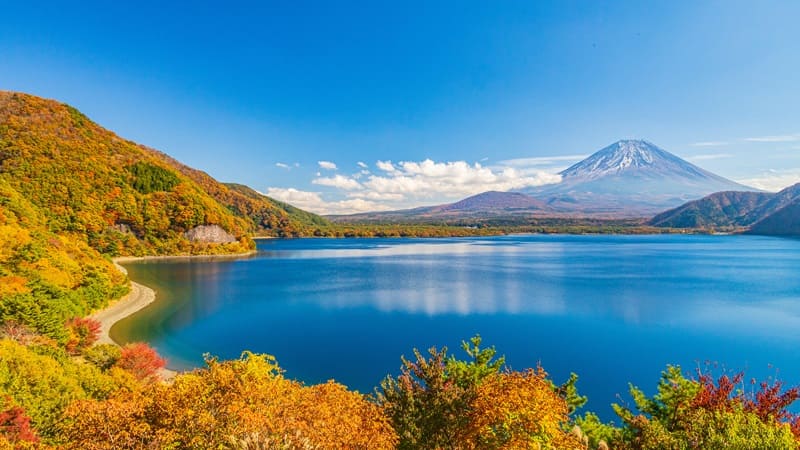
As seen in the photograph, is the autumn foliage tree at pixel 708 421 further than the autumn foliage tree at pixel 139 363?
No

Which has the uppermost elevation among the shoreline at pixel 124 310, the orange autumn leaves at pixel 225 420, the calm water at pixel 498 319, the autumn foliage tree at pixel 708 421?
the orange autumn leaves at pixel 225 420

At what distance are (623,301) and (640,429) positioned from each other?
23.6 metres

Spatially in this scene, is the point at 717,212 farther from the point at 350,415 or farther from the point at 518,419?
the point at 350,415

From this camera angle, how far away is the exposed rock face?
62.8 metres

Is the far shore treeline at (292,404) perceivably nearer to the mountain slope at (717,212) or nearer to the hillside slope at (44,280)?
the hillside slope at (44,280)

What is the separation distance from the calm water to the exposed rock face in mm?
18071

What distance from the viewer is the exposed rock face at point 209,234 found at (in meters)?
62.8

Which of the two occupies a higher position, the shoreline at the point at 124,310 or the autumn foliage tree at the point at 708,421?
the autumn foliage tree at the point at 708,421

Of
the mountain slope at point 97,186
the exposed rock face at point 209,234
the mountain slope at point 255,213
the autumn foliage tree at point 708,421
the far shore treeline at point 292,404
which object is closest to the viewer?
the far shore treeline at point 292,404

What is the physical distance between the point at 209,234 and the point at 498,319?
52.9 metres

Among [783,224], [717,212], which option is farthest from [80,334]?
[717,212]

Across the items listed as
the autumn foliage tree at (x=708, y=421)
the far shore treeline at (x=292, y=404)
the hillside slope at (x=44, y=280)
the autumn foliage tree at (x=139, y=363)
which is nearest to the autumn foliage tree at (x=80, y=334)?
the far shore treeline at (x=292, y=404)

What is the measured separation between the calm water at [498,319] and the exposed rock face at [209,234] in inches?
711

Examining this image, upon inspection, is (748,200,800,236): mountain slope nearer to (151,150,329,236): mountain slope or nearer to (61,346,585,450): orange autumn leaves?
(151,150,329,236): mountain slope
